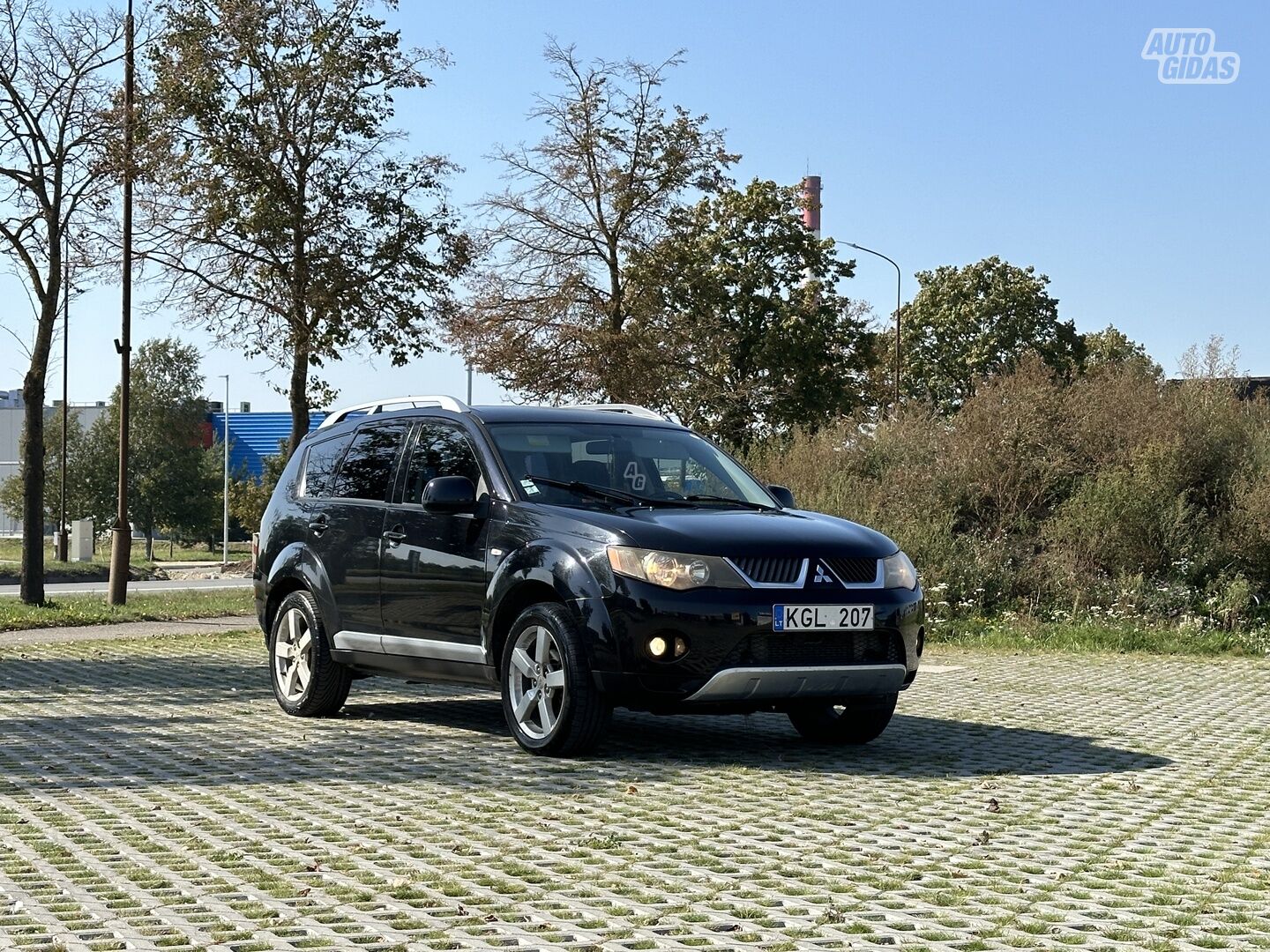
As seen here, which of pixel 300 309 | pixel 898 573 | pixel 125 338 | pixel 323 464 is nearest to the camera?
pixel 898 573

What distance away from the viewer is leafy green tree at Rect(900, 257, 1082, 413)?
72.9 metres

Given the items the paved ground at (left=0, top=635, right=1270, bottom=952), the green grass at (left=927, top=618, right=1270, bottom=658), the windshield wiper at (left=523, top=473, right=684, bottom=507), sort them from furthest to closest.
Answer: the green grass at (left=927, top=618, right=1270, bottom=658) < the windshield wiper at (left=523, top=473, right=684, bottom=507) < the paved ground at (left=0, top=635, right=1270, bottom=952)

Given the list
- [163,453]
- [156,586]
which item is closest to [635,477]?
[156,586]

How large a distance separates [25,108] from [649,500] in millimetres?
16230

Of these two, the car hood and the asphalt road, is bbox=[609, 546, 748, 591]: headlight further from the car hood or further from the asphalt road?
the asphalt road

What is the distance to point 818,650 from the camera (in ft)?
28.8

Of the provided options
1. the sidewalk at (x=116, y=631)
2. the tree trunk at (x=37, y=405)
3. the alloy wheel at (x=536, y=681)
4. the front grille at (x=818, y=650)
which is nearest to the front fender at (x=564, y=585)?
the alloy wheel at (x=536, y=681)

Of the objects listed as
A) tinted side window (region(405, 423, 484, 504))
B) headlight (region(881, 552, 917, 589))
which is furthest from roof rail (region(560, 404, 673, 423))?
headlight (region(881, 552, 917, 589))

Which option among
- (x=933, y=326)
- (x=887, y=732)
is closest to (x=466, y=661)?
(x=887, y=732)

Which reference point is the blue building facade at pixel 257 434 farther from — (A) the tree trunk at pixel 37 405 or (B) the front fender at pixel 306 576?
(B) the front fender at pixel 306 576

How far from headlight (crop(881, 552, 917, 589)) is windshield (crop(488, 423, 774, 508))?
3.22ft

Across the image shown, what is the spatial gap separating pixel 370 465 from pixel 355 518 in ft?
1.29

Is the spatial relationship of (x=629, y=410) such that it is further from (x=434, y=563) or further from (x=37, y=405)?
(x=37, y=405)

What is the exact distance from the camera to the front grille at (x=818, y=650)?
28.1 ft
